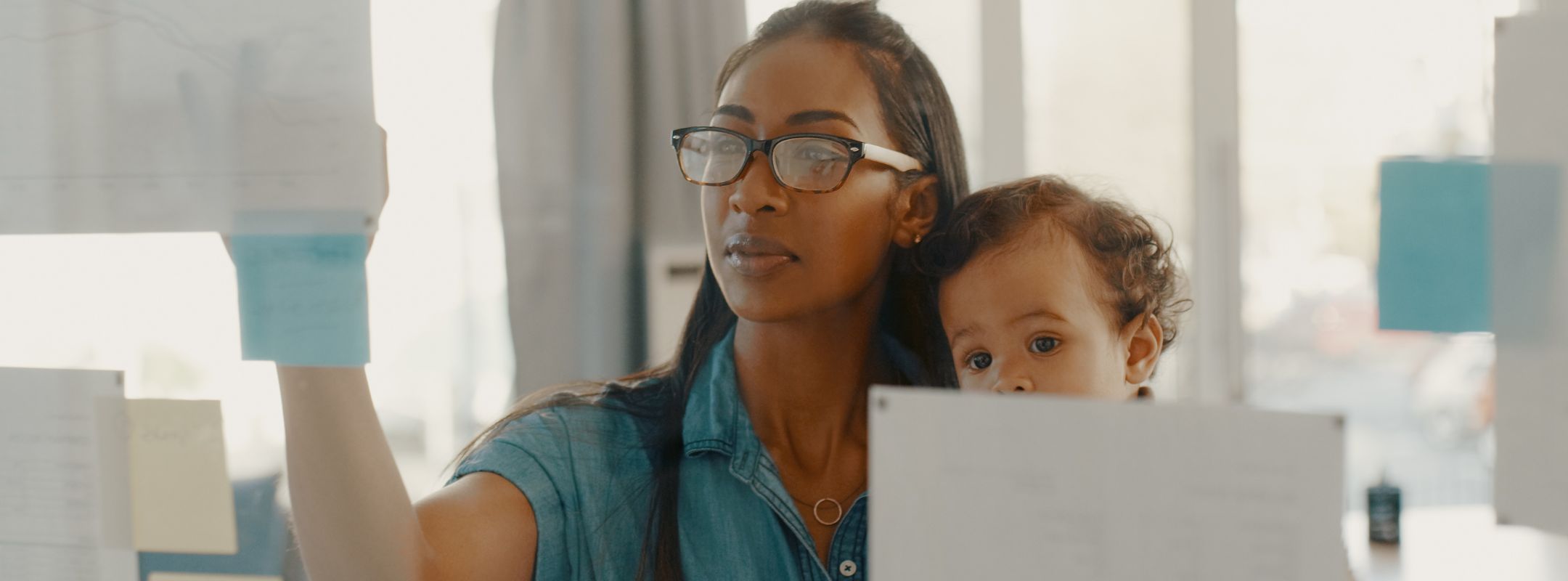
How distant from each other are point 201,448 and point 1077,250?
65cm

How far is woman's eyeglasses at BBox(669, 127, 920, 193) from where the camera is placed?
2.25 feet

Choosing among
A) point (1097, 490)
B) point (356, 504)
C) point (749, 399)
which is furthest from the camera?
→ point (749, 399)

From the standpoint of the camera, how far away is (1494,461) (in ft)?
2.05

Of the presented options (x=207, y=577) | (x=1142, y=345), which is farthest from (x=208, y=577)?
(x=1142, y=345)

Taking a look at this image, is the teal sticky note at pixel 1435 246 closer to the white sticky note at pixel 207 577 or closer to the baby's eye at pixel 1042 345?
the baby's eye at pixel 1042 345

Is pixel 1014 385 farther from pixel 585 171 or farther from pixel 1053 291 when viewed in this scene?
pixel 585 171

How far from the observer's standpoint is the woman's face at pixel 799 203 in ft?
2.27

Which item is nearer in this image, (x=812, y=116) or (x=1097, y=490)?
(x=1097, y=490)

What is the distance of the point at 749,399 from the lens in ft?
2.56

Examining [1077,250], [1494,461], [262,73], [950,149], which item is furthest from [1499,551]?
[262,73]

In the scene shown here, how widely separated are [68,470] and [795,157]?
24.2 inches

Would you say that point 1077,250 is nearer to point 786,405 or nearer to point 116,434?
point 786,405

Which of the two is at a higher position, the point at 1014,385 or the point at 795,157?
the point at 795,157

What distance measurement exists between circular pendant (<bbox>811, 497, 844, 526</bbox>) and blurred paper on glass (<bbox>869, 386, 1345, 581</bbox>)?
13 cm
